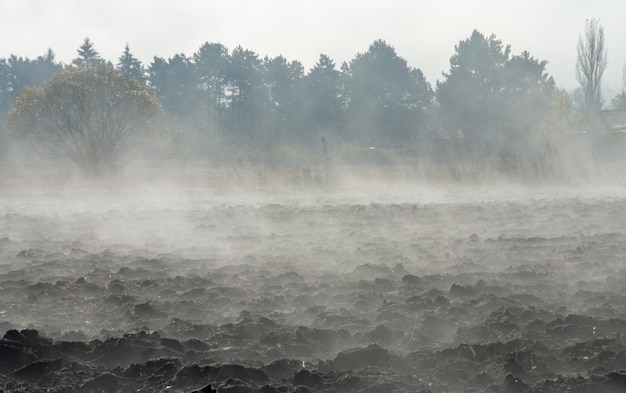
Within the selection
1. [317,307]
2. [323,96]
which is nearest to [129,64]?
[323,96]

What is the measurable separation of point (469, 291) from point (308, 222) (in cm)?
387

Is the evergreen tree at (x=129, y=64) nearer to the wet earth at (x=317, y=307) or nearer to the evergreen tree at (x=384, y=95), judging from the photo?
the evergreen tree at (x=384, y=95)

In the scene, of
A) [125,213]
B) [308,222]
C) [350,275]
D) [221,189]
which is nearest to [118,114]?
[221,189]

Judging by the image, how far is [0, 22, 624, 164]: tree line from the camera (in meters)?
36.8

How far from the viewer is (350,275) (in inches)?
187

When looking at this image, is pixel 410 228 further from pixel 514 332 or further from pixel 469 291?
pixel 514 332

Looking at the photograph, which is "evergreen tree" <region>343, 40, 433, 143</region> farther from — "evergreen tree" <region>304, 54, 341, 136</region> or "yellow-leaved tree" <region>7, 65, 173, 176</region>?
"yellow-leaved tree" <region>7, 65, 173, 176</region>

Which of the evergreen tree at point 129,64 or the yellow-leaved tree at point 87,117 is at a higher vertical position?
the evergreen tree at point 129,64

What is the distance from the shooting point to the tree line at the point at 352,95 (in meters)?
36.8

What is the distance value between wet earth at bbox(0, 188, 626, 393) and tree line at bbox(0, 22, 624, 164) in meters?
28.0

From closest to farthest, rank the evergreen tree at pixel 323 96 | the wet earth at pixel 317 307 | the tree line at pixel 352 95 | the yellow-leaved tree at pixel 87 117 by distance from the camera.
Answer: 1. the wet earth at pixel 317 307
2. the yellow-leaved tree at pixel 87 117
3. the tree line at pixel 352 95
4. the evergreen tree at pixel 323 96

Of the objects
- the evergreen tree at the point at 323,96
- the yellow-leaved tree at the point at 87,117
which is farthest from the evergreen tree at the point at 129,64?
the yellow-leaved tree at the point at 87,117

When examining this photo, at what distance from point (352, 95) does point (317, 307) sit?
39.6 metres

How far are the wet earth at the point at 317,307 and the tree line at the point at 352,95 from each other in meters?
28.0
